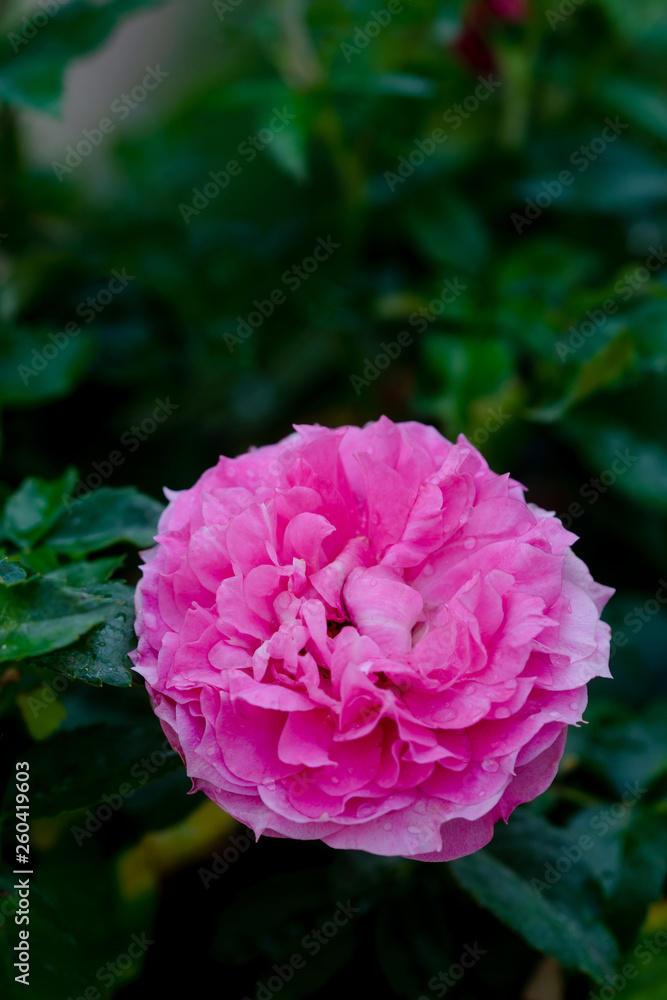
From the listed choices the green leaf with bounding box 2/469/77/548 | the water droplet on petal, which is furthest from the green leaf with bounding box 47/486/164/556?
the water droplet on petal

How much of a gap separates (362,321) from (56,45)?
0.40 metres

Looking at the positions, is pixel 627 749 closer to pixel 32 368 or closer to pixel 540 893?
pixel 540 893

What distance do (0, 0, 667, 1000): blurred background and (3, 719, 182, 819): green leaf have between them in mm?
36

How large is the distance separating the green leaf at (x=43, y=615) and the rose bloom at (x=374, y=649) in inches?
1.4

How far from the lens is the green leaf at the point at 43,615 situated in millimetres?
422

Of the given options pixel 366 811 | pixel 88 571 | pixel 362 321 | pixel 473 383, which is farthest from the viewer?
pixel 362 321

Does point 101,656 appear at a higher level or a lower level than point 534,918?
higher

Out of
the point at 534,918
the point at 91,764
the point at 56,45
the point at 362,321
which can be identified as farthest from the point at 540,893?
the point at 56,45

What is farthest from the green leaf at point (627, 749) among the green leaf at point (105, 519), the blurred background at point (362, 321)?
the green leaf at point (105, 519)

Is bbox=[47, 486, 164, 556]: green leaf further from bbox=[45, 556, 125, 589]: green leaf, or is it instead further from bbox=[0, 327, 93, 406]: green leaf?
bbox=[0, 327, 93, 406]: green leaf

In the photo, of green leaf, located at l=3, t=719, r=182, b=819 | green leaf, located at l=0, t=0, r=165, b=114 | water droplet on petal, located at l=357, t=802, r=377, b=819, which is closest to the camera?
water droplet on petal, located at l=357, t=802, r=377, b=819

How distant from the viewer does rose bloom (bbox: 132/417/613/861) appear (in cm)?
40

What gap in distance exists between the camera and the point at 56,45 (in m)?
0.77

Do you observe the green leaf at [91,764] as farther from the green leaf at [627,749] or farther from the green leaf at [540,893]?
the green leaf at [627,749]
